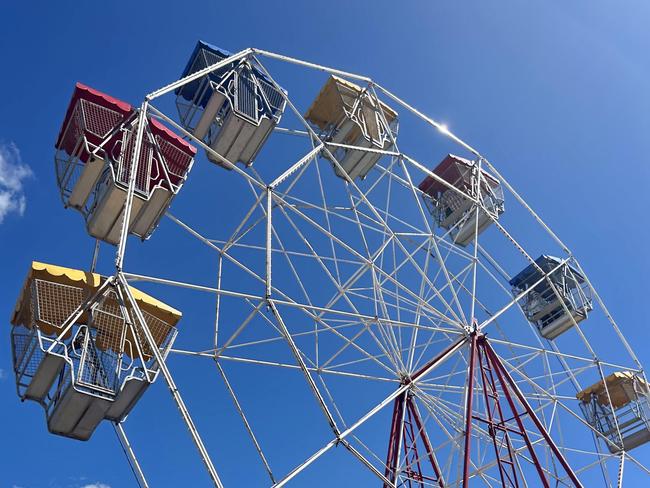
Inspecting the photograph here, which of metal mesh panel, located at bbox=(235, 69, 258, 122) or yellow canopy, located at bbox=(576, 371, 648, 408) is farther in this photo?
yellow canopy, located at bbox=(576, 371, 648, 408)

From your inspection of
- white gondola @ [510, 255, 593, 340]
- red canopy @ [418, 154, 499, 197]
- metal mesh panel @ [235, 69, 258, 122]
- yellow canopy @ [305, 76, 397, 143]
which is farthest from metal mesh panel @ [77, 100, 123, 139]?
white gondola @ [510, 255, 593, 340]

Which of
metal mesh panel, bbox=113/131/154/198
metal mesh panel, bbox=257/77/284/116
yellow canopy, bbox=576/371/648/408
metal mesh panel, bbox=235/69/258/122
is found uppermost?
metal mesh panel, bbox=257/77/284/116

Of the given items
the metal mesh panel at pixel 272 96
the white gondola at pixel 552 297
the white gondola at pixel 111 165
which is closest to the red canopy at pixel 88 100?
the white gondola at pixel 111 165

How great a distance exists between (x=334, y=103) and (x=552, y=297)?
11.7m

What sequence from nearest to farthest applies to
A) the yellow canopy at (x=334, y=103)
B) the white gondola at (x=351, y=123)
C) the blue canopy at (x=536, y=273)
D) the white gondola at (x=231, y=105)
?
the white gondola at (x=231, y=105) → the white gondola at (x=351, y=123) → the yellow canopy at (x=334, y=103) → the blue canopy at (x=536, y=273)

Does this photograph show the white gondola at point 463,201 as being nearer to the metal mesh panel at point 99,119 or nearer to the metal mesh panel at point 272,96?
the metal mesh panel at point 272,96

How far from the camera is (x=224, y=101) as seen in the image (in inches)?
709

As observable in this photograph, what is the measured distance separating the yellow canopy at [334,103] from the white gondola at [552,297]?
361 inches

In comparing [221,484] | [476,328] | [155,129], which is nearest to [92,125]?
[155,129]

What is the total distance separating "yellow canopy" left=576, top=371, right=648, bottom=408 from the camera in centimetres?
2523

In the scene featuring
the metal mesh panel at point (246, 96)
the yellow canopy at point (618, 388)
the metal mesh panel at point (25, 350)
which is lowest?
the metal mesh panel at point (25, 350)

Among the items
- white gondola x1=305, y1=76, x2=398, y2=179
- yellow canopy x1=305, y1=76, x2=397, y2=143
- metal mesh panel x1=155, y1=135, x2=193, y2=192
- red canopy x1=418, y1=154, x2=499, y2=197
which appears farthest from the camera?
red canopy x1=418, y1=154, x2=499, y2=197

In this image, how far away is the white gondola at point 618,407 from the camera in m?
24.4

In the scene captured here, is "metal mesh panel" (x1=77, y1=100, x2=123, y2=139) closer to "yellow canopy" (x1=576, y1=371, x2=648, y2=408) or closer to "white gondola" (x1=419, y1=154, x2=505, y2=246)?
"white gondola" (x1=419, y1=154, x2=505, y2=246)
